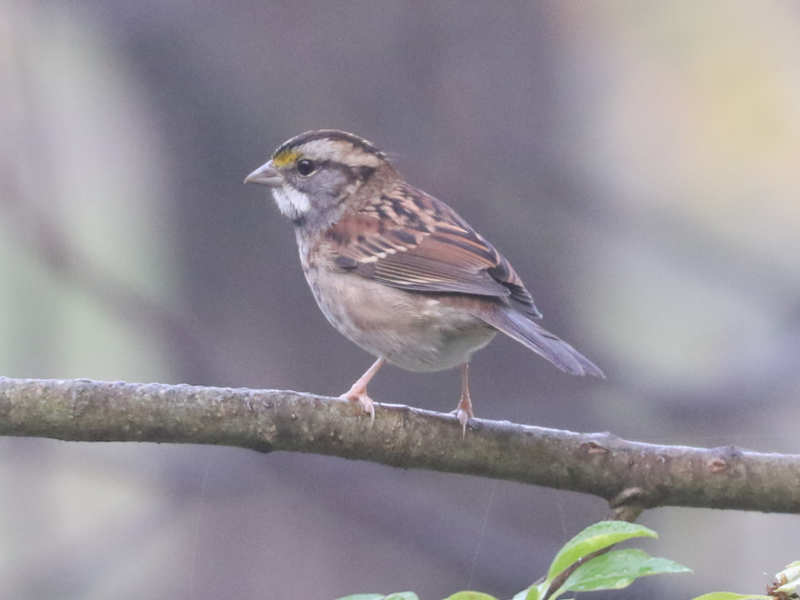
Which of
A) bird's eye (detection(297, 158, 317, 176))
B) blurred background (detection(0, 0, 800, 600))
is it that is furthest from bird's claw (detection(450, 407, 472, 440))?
blurred background (detection(0, 0, 800, 600))

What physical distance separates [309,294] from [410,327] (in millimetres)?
3607

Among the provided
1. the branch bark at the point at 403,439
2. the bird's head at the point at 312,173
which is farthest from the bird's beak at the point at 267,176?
the branch bark at the point at 403,439

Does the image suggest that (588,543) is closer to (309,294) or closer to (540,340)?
(540,340)

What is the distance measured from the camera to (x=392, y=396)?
795 cm

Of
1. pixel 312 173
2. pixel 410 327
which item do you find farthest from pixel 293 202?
pixel 410 327

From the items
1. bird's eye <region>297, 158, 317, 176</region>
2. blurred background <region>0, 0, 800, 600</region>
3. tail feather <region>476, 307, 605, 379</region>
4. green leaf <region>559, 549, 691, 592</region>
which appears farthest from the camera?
blurred background <region>0, 0, 800, 600</region>

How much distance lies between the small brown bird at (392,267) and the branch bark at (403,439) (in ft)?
0.62

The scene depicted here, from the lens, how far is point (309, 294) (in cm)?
865

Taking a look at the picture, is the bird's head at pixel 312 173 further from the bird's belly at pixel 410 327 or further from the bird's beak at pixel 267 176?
the bird's belly at pixel 410 327

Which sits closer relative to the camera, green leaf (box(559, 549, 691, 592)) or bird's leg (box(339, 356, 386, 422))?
green leaf (box(559, 549, 691, 592))

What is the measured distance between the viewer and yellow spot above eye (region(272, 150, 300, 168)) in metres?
6.04

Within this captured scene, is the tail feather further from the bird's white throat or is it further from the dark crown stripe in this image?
the dark crown stripe

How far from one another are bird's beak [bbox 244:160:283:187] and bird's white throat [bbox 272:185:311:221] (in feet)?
0.22

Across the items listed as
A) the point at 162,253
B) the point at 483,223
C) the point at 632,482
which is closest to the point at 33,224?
the point at 162,253
